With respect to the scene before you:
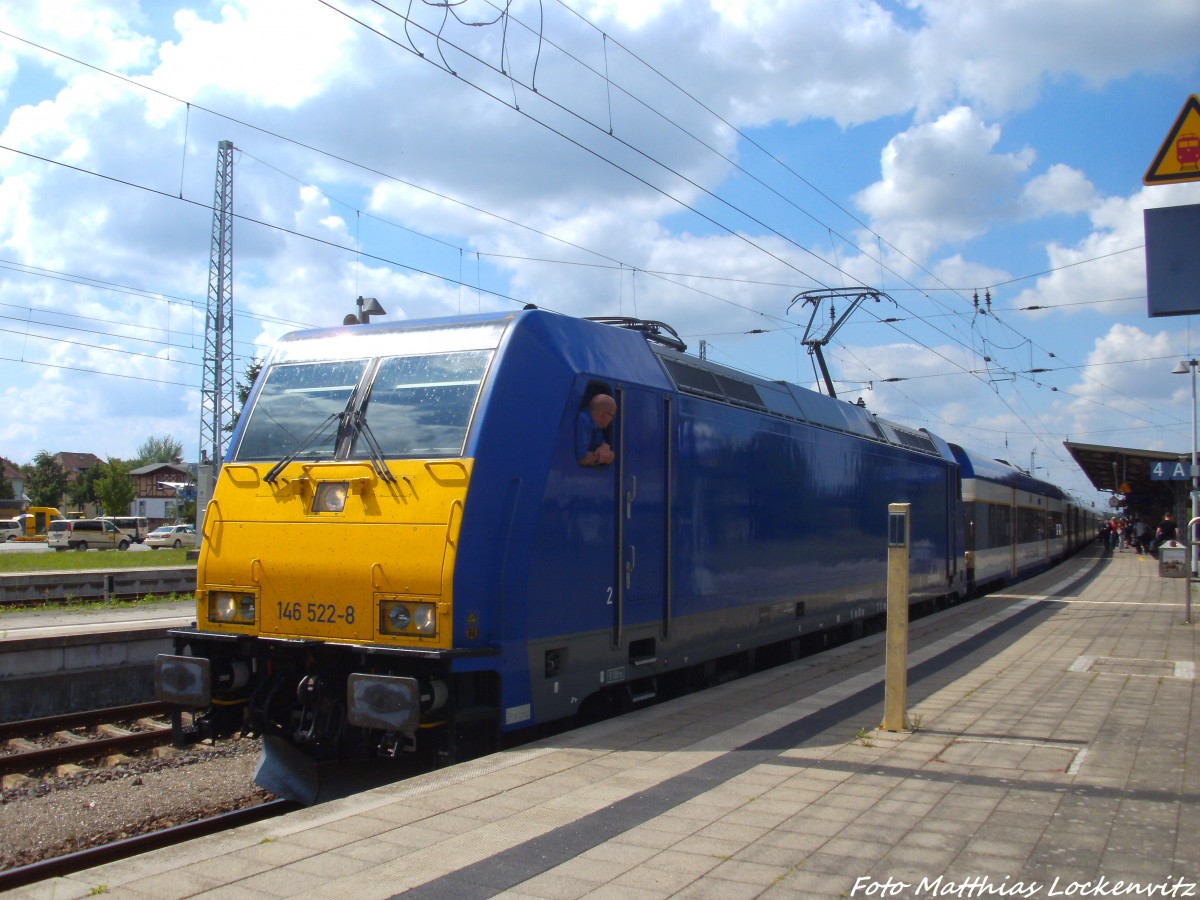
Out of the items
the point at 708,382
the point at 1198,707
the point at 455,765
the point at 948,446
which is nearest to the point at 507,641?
the point at 455,765

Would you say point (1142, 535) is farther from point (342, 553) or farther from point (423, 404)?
point (342, 553)

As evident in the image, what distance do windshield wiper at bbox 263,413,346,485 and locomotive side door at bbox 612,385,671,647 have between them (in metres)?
2.09

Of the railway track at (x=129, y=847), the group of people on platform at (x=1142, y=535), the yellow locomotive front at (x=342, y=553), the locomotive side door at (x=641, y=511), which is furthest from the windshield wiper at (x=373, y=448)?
the group of people on platform at (x=1142, y=535)

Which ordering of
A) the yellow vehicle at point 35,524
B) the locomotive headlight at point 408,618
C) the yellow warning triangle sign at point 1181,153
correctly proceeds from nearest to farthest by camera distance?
the locomotive headlight at point 408,618, the yellow warning triangle sign at point 1181,153, the yellow vehicle at point 35,524

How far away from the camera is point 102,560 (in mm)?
36000

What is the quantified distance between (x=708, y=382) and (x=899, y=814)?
489cm

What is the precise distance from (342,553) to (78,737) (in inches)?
200

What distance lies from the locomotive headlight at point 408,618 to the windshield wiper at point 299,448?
55.8 inches

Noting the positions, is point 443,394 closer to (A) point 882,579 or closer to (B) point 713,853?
(B) point 713,853

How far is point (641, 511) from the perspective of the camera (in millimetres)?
7949

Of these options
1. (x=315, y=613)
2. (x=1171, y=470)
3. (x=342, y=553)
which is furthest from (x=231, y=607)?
(x=1171, y=470)

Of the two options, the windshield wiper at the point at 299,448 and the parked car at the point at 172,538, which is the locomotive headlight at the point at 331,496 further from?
the parked car at the point at 172,538

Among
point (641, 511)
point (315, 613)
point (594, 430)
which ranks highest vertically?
point (594, 430)

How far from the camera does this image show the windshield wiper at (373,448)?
6.68 metres
